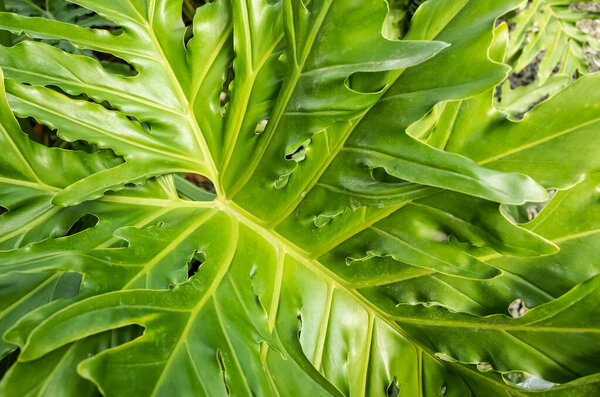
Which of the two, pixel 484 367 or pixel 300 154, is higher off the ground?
pixel 300 154

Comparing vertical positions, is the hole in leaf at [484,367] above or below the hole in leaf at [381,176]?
below

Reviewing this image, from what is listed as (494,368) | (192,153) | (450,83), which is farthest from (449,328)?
(192,153)

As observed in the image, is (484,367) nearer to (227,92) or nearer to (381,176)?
(381,176)

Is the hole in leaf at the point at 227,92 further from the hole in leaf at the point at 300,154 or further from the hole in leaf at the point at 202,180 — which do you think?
the hole in leaf at the point at 202,180

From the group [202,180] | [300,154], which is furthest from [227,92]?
[202,180]

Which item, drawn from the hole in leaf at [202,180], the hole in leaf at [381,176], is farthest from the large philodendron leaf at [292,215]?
the hole in leaf at [202,180]

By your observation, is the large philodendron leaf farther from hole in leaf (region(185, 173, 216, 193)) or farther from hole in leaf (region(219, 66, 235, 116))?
hole in leaf (region(185, 173, 216, 193))

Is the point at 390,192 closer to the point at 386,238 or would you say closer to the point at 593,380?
the point at 386,238

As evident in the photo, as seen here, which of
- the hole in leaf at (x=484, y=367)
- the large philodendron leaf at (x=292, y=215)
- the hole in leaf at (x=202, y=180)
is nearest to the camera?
the large philodendron leaf at (x=292, y=215)
